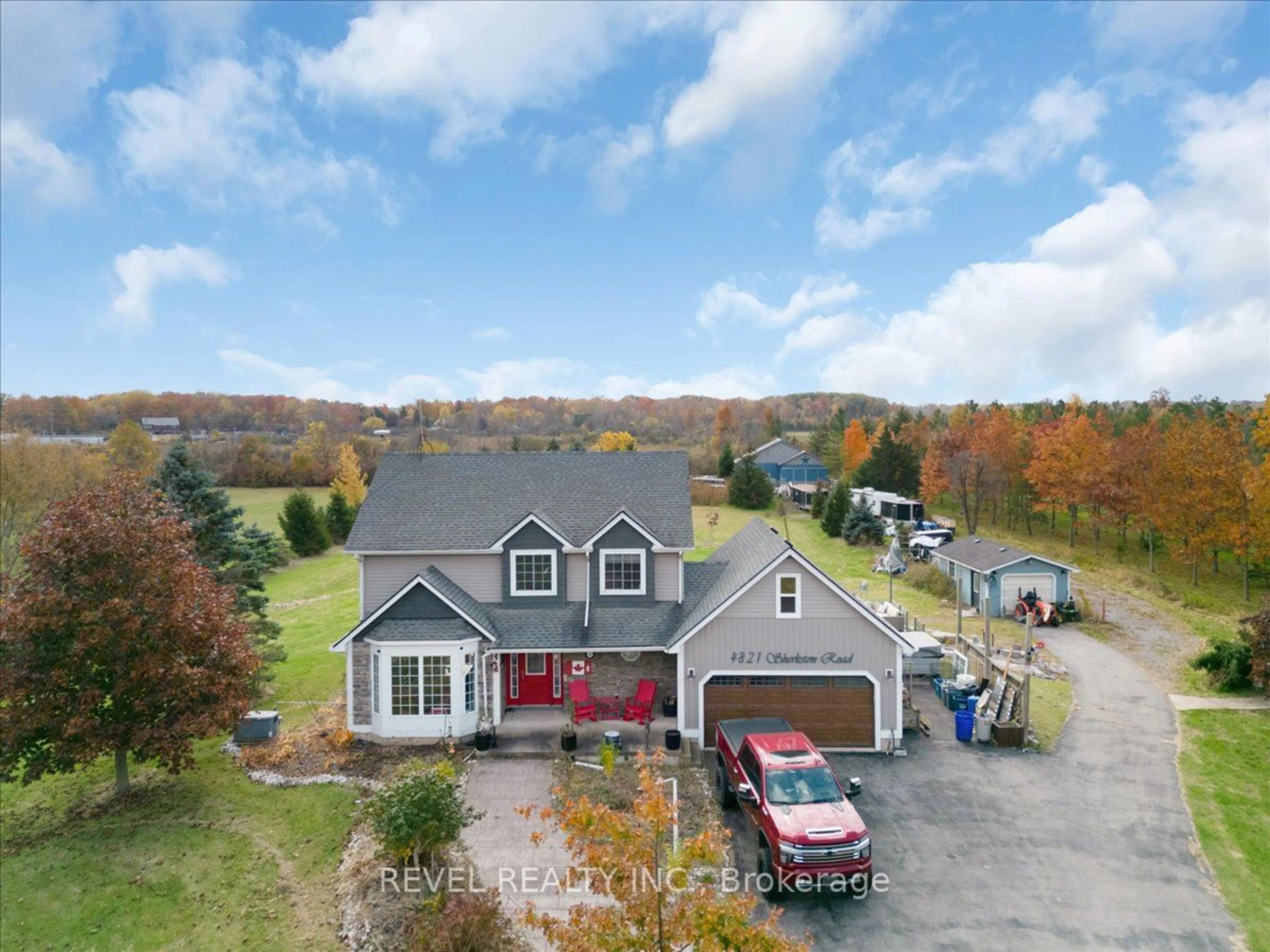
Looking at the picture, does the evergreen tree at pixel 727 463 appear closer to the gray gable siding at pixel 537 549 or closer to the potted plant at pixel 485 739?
the gray gable siding at pixel 537 549

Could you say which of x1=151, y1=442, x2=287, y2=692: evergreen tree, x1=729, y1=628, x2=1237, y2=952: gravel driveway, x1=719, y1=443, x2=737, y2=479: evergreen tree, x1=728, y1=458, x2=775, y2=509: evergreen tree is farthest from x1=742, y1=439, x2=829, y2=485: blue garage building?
x1=729, y1=628, x2=1237, y2=952: gravel driveway

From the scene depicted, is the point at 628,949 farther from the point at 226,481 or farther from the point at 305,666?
the point at 226,481

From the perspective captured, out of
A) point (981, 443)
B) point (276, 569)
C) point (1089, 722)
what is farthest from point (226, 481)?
point (1089, 722)

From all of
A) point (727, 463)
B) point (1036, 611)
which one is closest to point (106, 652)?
point (1036, 611)

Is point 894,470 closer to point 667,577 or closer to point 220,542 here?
point 667,577

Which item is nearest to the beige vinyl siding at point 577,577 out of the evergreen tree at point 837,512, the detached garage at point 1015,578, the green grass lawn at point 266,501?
the detached garage at point 1015,578

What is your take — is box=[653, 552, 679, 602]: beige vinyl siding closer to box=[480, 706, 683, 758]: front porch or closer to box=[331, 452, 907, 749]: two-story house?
box=[331, 452, 907, 749]: two-story house
